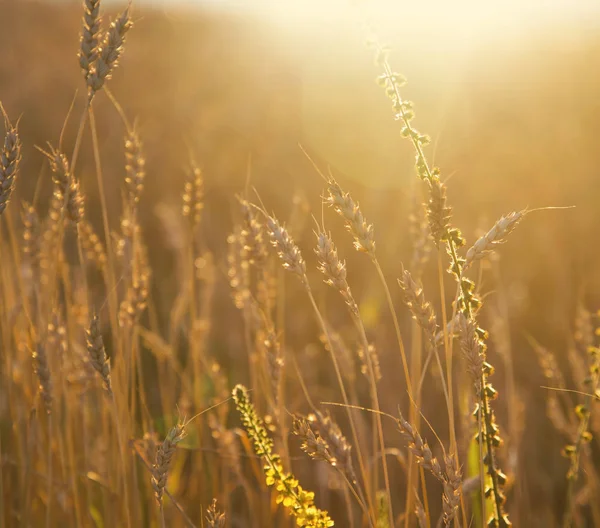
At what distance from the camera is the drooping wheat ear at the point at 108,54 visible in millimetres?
1145

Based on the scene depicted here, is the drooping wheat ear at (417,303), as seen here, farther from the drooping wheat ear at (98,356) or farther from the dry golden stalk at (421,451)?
the drooping wheat ear at (98,356)

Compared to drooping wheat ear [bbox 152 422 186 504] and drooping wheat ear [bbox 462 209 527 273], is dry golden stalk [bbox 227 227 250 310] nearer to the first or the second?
drooping wheat ear [bbox 152 422 186 504]

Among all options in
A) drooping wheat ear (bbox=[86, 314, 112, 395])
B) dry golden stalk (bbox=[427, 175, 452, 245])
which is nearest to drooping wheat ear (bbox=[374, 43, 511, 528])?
dry golden stalk (bbox=[427, 175, 452, 245])

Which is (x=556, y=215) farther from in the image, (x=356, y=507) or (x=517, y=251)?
(x=356, y=507)

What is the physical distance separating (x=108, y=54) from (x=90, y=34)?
7cm

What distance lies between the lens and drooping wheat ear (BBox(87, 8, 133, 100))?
3.76 feet

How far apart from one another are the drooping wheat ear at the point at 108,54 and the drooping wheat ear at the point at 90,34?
14 millimetres

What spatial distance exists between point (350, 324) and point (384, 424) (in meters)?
1.01

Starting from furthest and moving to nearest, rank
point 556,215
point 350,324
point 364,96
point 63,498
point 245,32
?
point 245,32 < point 364,96 < point 556,215 < point 350,324 < point 63,498

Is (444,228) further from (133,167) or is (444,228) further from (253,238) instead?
(133,167)

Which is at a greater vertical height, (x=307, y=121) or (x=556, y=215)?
(x=307, y=121)

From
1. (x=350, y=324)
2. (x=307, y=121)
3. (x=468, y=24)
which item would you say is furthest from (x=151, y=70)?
(x=350, y=324)

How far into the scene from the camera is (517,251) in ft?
16.0

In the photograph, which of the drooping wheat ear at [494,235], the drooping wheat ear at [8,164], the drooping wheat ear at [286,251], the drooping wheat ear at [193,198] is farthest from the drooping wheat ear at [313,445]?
the drooping wheat ear at [193,198]
